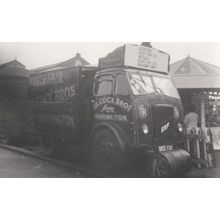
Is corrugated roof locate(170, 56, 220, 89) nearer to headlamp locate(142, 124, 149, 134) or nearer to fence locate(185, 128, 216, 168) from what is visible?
fence locate(185, 128, 216, 168)

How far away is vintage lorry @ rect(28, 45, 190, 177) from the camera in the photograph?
6.61m

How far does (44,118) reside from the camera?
882 centimetres

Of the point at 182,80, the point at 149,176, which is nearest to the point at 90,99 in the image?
the point at 149,176

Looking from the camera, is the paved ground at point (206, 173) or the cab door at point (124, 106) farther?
the paved ground at point (206, 173)

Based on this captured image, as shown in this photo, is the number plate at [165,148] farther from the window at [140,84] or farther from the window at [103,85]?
the window at [103,85]

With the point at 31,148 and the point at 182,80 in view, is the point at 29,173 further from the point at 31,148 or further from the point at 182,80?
the point at 182,80

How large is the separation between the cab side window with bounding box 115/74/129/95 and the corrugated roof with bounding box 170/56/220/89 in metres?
2.86

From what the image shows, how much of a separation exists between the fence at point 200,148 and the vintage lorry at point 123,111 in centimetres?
27

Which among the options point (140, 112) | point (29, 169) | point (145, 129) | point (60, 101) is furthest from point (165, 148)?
point (29, 169)

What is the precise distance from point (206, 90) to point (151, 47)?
4164 millimetres

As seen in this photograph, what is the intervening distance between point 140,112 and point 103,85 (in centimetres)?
Answer: 128

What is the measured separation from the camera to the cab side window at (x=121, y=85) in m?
6.83

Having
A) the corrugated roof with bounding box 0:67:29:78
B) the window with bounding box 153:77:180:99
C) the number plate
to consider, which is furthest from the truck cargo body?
the number plate

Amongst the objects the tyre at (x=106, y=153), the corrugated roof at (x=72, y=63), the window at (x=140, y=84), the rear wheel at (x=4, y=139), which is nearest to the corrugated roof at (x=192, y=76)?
the window at (x=140, y=84)
